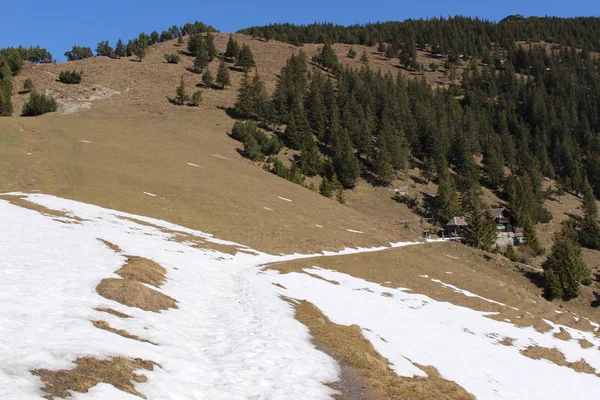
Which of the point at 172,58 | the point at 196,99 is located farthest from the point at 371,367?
the point at 172,58

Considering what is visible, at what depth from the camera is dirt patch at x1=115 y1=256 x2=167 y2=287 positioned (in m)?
16.4

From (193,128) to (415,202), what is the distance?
5403 cm

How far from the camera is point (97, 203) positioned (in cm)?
3719

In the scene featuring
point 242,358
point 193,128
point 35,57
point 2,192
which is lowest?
point 2,192

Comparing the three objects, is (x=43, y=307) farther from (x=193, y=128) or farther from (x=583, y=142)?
(x=583, y=142)

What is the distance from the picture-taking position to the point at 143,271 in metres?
17.4

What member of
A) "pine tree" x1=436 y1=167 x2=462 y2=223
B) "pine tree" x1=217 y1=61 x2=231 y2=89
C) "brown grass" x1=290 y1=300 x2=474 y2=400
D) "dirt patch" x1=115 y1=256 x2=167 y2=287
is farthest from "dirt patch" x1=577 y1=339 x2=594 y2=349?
"pine tree" x1=217 y1=61 x2=231 y2=89

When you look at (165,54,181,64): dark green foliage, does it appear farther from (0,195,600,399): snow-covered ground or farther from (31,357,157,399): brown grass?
(31,357,157,399): brown grass

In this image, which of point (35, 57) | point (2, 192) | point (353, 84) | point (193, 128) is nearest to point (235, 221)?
point (2, 192)

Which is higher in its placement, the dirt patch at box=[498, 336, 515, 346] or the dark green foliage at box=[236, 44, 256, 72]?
the dark green foliage at box=[236, 44, 256, 72]

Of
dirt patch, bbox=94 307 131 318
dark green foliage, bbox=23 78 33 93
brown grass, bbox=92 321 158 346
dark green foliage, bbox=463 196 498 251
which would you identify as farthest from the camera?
dark green foliage, bbox=23 78 33 93

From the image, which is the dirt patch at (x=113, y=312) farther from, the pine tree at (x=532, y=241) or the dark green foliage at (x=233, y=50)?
the dark green foliage at (x=233, y=50)

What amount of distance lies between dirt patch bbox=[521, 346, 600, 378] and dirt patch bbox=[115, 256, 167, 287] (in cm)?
1951

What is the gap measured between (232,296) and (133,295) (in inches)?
220
